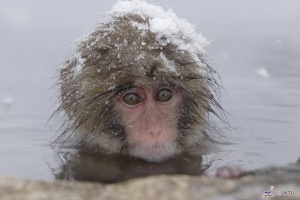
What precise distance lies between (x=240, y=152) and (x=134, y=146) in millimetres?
767

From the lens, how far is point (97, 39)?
3959 millimetres

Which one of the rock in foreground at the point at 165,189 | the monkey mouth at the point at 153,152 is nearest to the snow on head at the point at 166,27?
the monkey mouth at the point at 153,152

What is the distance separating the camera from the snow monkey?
12.2 feet

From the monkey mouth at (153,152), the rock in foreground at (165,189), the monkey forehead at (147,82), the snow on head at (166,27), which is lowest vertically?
the rock in foreground at (165,189)

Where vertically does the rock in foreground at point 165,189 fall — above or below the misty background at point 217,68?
below

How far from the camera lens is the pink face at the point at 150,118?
371 cm

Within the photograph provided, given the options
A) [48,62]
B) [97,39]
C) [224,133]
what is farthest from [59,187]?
[48,62]

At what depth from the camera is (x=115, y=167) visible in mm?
3648

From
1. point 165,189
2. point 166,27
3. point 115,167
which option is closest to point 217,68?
point 166,27

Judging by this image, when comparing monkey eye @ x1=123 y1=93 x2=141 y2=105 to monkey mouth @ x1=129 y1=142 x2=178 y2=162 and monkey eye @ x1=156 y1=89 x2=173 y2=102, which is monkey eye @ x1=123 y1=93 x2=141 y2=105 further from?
monkey mouth @ x1=129 y1=142 x2=178 y2=162

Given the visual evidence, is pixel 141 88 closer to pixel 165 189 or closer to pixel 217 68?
pixel 165 189

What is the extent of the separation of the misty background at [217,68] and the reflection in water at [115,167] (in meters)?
0.14

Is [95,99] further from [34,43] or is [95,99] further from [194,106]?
[34,43]

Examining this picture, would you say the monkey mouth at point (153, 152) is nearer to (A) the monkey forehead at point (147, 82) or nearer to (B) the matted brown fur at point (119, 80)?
(B) the matted brown fur at point (119, 80)
